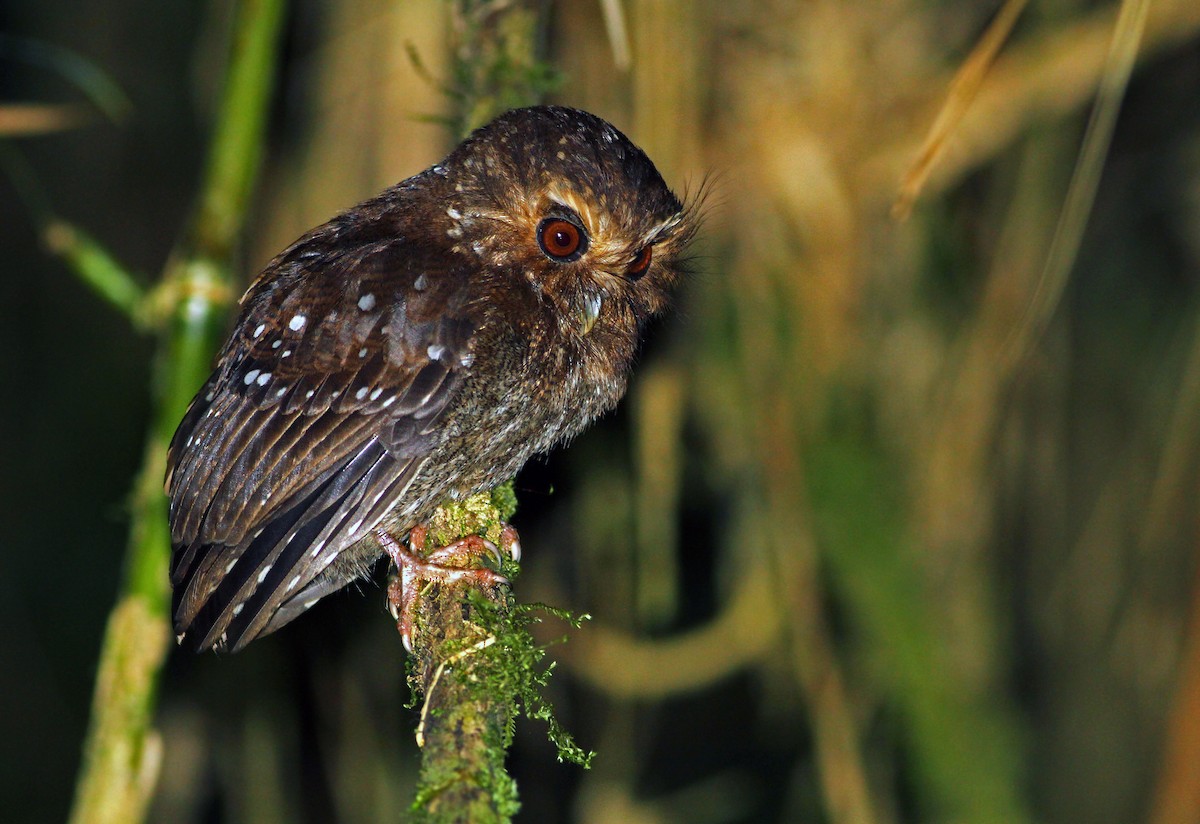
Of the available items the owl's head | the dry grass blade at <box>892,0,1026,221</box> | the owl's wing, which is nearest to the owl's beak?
the owl's head

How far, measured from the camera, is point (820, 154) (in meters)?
2.94

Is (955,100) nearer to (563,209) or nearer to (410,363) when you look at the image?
(563,209)

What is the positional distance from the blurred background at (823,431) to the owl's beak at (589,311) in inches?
20.0

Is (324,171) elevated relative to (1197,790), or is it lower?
elevated

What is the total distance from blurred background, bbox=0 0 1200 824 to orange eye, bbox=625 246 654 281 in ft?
1.35

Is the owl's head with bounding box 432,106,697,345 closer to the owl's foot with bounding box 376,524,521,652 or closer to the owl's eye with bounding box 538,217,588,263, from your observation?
the owl's eye with bounding box 538,217,588,263

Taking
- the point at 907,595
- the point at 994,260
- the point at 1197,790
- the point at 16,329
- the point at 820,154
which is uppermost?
the point at 16,329

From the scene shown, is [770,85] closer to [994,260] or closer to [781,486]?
[994,260]

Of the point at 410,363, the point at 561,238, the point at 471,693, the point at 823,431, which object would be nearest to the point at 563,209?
the point at 561,238

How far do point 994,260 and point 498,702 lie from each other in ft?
6.70

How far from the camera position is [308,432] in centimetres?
213

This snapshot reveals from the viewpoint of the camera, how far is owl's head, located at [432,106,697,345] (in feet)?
7.28

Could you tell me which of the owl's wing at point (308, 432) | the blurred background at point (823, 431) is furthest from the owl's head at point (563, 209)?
the blurred background at point (823, 431)

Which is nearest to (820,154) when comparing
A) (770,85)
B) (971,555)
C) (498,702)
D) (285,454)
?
(770,85)
